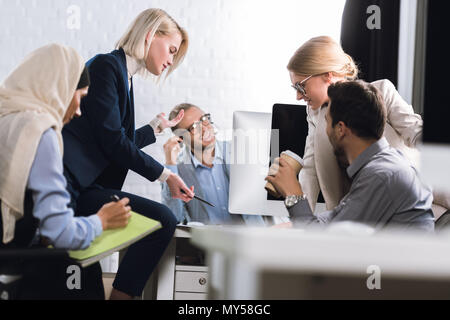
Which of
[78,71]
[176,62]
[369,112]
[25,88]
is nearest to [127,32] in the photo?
[176,62]

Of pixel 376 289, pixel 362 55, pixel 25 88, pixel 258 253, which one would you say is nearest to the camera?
pixel 258 253

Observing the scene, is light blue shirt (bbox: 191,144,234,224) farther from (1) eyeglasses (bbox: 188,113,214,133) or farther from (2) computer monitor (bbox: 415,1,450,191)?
(2) computer monitor (bbox: 415,1,450,191)

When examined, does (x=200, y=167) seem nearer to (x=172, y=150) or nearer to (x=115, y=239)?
(x=172, y=150)

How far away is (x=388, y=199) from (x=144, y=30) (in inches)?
42.0

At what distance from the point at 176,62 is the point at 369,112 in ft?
2.71

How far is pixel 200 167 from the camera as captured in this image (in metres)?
2.04

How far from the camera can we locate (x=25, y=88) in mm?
1288

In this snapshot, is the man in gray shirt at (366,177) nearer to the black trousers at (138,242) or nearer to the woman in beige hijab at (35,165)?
the black trousers at (138,242)

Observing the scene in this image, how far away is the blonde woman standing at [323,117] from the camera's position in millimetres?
1733

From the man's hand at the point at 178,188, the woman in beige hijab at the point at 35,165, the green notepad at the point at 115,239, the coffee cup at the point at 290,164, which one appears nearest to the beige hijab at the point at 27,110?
the woman in beige hijab at the point at 35,165

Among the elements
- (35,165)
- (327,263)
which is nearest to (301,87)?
(35,165)

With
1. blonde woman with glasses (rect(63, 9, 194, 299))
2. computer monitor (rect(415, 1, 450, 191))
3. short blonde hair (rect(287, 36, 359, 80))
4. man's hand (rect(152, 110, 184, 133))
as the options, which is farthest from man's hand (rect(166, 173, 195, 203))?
computer monitor (rect(415, 1, 450, 191))

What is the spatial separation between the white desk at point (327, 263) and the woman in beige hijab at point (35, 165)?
28.2 inches
